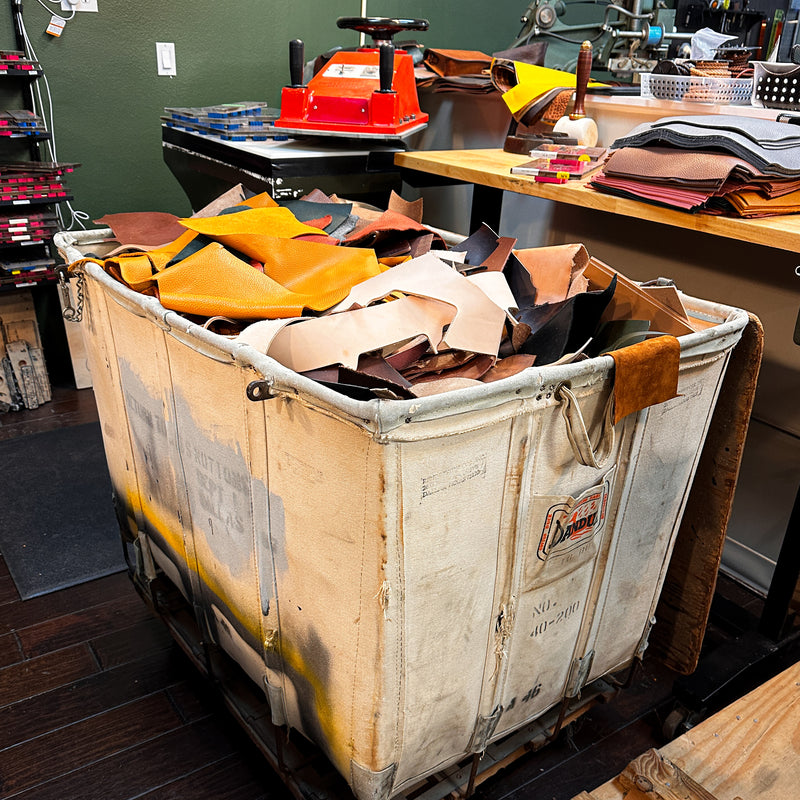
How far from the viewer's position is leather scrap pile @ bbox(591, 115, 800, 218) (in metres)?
1.49

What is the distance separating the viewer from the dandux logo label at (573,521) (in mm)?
973

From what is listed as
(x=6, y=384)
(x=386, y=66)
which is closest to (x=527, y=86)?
(x=386, y=66)

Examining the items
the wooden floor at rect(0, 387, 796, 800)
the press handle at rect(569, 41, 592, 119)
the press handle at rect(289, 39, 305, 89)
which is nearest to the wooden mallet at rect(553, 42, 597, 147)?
the press handle at rect(569, 41, 592, 119)

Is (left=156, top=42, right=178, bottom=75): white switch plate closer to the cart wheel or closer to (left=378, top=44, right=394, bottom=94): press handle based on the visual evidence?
(left=378, top=44, right=394, bottom=94): press handle

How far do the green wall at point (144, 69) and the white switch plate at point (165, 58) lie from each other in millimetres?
20

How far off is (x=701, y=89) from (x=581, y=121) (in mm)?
345

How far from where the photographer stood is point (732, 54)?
2.46 m

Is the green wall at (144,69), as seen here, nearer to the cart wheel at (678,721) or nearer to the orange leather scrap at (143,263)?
the orange leather scrap at (143,263)

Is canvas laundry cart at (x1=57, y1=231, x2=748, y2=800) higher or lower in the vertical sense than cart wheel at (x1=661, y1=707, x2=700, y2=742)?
higher

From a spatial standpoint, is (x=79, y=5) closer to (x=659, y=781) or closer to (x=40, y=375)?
(x=40, y=375)

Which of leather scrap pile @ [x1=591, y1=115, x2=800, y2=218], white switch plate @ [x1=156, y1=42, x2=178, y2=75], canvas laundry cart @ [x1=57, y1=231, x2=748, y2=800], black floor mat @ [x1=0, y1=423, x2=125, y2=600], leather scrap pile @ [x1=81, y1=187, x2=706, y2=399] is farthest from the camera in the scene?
white switch plate @ [x1=156, y1=42, x2=178, y2=75]

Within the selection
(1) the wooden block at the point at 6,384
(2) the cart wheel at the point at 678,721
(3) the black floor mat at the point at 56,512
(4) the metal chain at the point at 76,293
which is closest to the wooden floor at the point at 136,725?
(2) the cart wheel at the point at 678,721

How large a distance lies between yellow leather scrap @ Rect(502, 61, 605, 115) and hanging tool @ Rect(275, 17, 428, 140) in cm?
32

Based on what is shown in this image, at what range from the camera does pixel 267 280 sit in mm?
1173
